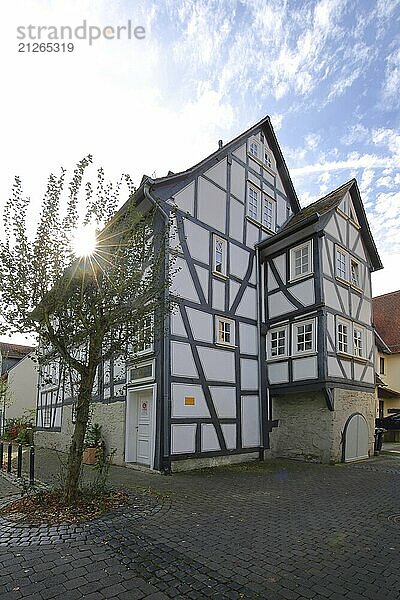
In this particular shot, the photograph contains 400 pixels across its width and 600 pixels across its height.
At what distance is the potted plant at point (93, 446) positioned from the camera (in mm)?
13201

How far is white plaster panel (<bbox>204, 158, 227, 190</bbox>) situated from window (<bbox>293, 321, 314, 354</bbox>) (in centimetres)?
536

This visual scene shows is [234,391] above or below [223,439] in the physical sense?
above

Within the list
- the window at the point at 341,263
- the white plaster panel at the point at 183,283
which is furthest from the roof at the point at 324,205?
the white plaster panel at the point at 183,283

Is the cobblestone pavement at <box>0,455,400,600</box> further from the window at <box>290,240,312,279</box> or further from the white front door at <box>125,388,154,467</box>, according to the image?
the window at <box>290,240,312,279</box>

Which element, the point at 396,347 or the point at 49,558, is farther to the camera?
the point at 396,347

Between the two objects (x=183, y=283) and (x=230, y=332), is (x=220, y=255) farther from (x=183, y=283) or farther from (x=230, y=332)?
(x=230, y=332)

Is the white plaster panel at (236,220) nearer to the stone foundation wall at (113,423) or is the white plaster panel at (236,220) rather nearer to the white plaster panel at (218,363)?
the white plaster panel at (218,363)

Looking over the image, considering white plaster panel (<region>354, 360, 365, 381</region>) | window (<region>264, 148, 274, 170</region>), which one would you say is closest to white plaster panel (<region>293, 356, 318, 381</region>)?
white plaster panel (<region>354, 360, 365, 381</region>)

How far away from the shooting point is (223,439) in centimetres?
1267

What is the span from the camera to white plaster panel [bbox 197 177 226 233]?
13.6 meters

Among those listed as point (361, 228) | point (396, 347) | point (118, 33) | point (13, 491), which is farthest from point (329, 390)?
point (396, 347)

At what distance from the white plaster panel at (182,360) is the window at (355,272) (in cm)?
723

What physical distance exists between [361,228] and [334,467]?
9080 mm

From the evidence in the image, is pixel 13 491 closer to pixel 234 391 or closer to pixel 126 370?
pixel 126 370
